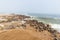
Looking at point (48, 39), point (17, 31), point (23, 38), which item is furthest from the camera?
point (48, 39)

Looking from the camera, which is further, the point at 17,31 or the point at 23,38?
the point at 17,31

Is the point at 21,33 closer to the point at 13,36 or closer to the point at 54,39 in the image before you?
the point at 13,36

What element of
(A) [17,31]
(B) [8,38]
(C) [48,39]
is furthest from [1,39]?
(C) [48,39]

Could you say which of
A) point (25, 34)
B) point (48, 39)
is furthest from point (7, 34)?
point (48, 39)

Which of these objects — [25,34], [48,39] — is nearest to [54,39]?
[48,39]

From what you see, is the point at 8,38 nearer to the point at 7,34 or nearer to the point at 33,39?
the point at 7,34

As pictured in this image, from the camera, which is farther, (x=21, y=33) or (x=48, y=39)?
(x=48, y=39)

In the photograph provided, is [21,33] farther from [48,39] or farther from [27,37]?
[48,39]

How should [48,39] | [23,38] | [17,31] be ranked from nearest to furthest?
[23,38] < [17,31] < [48,39]
